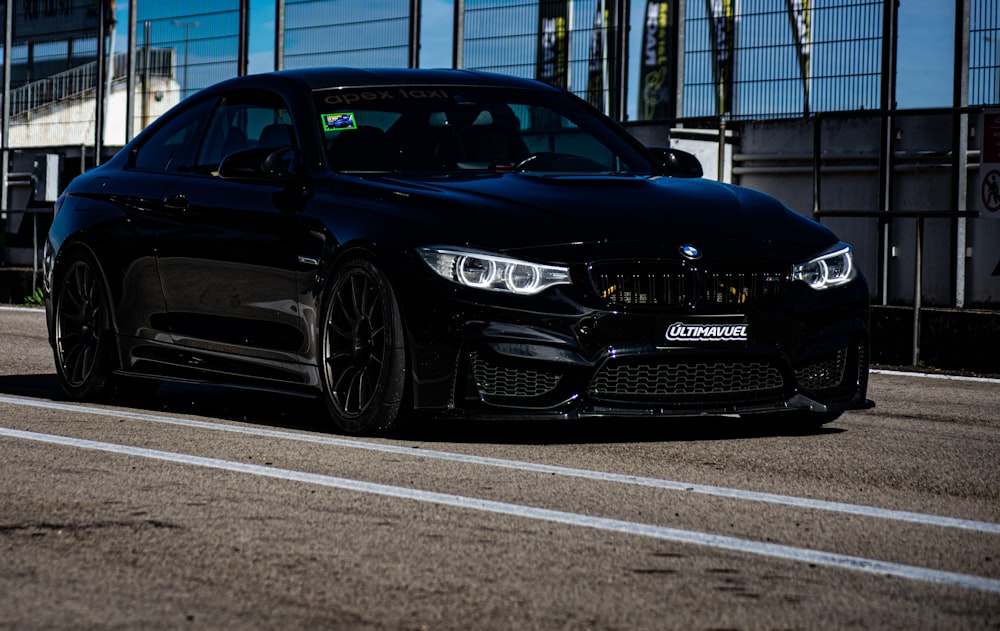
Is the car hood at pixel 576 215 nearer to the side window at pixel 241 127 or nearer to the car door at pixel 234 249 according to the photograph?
the car door at pixel 234 249

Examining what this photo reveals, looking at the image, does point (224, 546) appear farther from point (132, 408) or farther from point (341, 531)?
point (132, 408)

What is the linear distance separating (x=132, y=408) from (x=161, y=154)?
4.15 feet

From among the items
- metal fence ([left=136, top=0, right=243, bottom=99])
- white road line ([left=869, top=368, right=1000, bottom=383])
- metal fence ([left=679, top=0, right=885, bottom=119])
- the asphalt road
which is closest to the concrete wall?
metal fence ([left=136, top=0, right=243, bottom=99])

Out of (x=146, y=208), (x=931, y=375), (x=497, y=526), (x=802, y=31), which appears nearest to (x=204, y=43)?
(x=802, y=31)

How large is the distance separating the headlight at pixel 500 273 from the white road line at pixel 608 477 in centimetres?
63

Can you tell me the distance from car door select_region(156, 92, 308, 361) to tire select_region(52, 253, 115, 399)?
0.58m

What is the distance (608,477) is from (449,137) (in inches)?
93.9

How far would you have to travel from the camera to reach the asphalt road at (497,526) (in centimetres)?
385

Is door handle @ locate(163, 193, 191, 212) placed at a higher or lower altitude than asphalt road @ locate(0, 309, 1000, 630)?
higher

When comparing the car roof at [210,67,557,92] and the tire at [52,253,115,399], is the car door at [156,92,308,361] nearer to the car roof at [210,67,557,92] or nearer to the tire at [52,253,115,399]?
the car roof at [210,67,557,92]

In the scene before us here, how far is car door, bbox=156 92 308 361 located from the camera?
284 inches

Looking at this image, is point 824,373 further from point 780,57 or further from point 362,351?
point 780,57

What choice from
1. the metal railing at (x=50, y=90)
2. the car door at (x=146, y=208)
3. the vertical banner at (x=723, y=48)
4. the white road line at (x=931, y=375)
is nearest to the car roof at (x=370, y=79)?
the car door at (x=146, y=208)

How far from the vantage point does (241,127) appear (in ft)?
26.5
